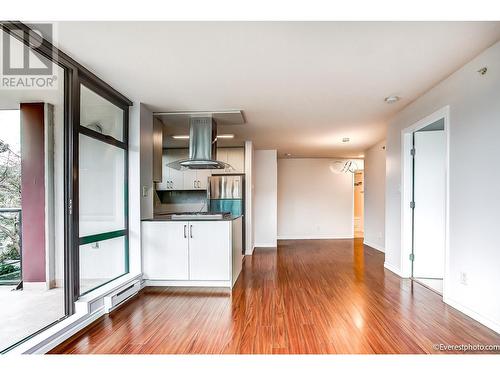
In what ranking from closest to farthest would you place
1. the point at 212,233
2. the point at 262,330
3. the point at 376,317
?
the point at 262,330, the point at 376,317, the point at 212,233

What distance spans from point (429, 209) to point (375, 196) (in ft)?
9.45

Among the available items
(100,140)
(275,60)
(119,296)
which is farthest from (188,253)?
(275,60)

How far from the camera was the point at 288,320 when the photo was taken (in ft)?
8.39

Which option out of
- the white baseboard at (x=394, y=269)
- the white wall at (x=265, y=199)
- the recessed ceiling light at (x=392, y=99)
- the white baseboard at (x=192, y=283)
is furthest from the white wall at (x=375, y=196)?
the white baseboard at (x=192, y=283)

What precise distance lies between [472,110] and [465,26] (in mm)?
906

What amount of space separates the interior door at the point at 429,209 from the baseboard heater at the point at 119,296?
3764 mm

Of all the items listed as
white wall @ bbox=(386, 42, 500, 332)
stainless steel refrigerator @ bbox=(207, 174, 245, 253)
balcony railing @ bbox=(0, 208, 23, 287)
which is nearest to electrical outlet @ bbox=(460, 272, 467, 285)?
white wall @ bbox=(386, 42, 500, 332)

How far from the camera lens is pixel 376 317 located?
2617 mm

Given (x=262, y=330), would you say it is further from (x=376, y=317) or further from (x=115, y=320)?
(x=115, y=320)

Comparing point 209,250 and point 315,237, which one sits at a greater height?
point 209,250

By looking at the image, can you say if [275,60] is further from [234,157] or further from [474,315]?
[234,157]

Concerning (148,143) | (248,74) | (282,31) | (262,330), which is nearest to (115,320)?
(262,330)

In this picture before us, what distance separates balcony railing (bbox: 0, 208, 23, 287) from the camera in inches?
97.3
